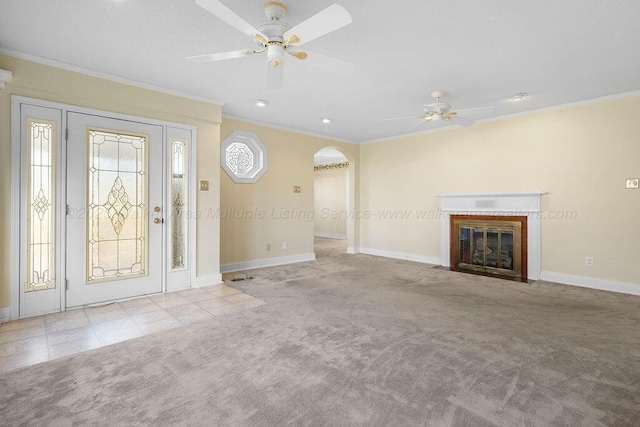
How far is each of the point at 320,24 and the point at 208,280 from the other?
3.48 m

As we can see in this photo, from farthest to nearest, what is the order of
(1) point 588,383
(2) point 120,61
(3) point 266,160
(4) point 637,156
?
(3) point 266,160, (4) point 637,156, (2) point 120,61, (1) point 588,383

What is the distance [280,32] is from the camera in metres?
2.28

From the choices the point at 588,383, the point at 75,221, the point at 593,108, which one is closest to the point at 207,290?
the point at 75,221

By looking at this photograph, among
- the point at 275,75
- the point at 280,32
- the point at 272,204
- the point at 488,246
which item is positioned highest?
the point at 280,32

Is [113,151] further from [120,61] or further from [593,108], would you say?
[593,108]

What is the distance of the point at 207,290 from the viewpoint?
160 inches

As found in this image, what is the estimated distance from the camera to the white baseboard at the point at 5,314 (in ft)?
9.68

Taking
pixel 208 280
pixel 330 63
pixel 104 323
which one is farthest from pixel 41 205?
pixel 330 63

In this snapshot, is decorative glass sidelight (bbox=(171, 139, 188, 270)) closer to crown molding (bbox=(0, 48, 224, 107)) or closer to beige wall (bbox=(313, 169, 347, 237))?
crown molding (bbox=(0, 48, 224, 107))

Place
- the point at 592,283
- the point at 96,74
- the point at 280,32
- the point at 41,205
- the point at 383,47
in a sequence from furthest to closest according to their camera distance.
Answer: the point at 592,283 < the point at 96,74 < the point at 41,205 < the point at 383,47 < the point at 280,32

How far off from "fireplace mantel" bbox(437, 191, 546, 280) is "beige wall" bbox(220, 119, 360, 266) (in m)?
2.51

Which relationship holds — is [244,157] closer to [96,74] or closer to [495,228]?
[96,74]

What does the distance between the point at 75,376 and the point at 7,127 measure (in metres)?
2.45

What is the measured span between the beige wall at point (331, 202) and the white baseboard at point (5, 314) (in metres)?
7.62
